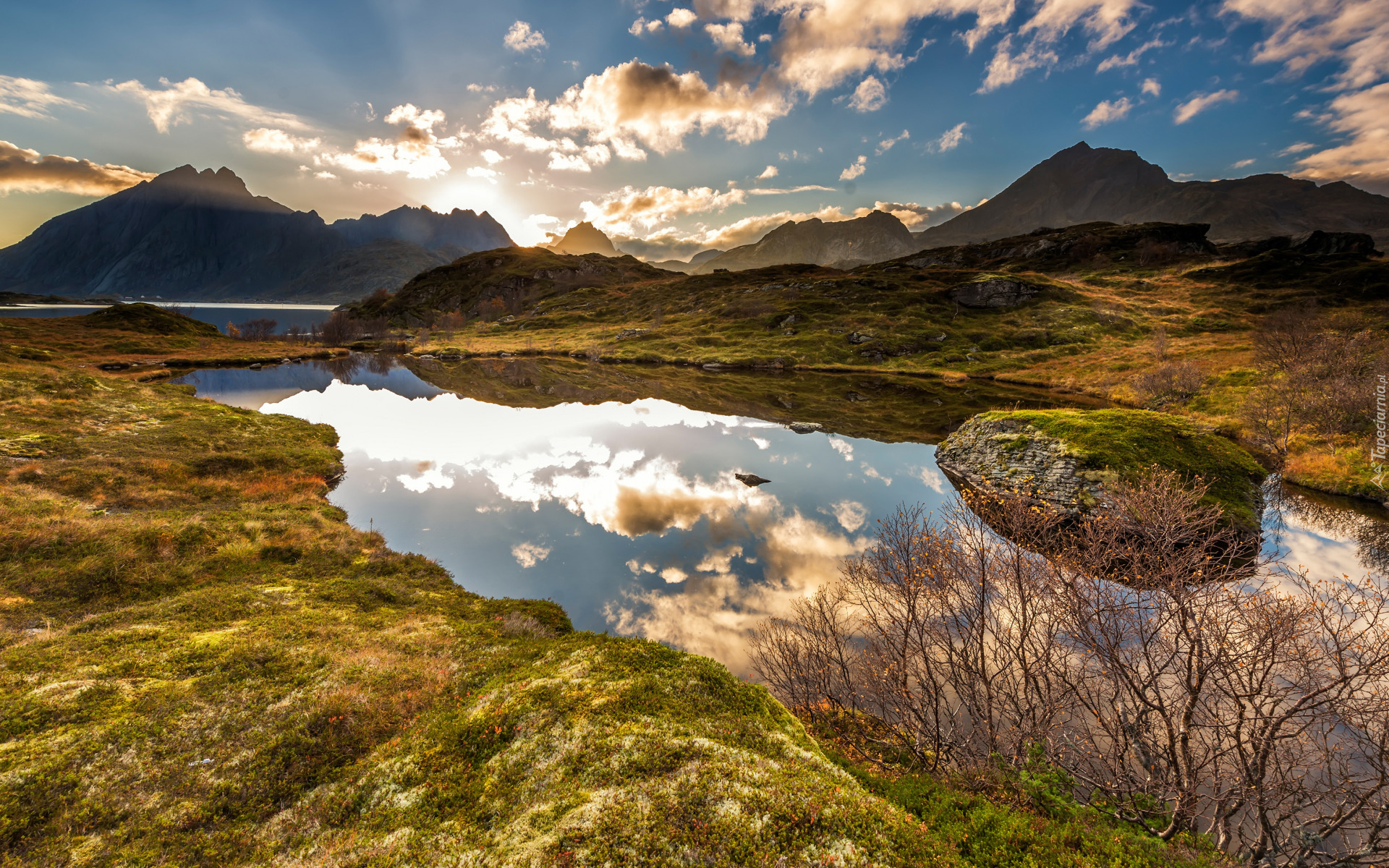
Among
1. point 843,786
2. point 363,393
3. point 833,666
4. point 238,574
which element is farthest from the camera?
point 363,393

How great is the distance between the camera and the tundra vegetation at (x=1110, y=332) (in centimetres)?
4156

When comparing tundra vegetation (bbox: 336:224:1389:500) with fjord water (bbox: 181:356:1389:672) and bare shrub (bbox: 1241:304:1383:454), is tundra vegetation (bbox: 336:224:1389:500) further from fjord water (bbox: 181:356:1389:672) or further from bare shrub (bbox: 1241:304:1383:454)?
fjord water (bbox: 181:356:1389:672)

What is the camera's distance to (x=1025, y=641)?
16328mm

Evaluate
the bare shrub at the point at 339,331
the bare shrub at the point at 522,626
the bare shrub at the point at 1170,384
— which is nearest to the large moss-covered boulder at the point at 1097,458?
the bare shrub at the point at 522,626

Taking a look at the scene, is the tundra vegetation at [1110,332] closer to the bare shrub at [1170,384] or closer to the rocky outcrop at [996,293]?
the bare shrub at [1170,384]

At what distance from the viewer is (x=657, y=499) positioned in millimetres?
33344

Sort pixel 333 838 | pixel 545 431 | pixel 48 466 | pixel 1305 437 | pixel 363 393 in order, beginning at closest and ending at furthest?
pixel 333 838 < pixel 48 466 < pixel 1305 437 < pixel 545 431 < pixel 363 393

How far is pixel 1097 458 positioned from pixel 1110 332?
10877 centimetres

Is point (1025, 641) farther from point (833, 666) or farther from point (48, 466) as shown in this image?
point (48, 466)

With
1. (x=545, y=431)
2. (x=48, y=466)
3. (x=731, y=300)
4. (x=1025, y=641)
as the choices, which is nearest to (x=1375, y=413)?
(x=1025, y=641)

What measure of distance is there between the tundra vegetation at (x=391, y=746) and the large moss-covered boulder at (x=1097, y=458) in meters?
22.1

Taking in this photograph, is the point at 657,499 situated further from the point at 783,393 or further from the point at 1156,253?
the point at 1156,253

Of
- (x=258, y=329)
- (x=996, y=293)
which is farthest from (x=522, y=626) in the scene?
(x=258, y=329)

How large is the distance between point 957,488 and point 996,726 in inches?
941
